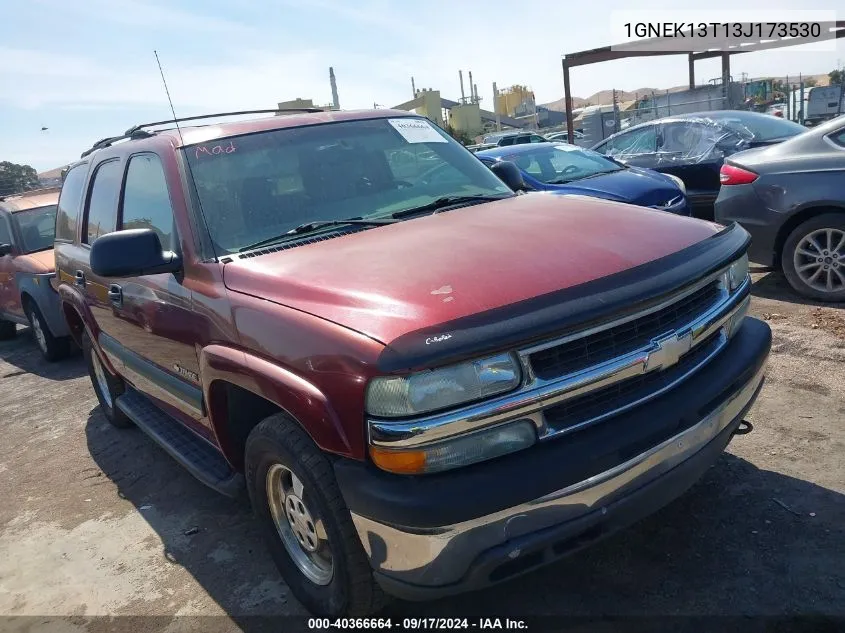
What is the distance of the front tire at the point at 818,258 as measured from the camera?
5391mm

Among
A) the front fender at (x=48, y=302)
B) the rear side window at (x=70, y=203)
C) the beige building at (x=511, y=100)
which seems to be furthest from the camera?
the beige building at (x=511, y=100)

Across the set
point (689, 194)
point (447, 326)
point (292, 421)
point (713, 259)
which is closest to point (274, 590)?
point (292, 421)

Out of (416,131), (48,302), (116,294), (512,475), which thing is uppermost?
(416,131)

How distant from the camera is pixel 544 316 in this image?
6.80 feet

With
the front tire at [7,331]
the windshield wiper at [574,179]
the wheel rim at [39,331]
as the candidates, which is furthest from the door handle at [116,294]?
the front tire at [7,331]

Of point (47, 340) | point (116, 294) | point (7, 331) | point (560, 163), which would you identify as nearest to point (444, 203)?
point (116, 294)

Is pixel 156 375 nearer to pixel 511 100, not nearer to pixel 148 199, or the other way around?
pixel 148 199

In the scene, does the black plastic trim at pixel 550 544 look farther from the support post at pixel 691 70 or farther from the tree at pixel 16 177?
the tree at pixel 16 177

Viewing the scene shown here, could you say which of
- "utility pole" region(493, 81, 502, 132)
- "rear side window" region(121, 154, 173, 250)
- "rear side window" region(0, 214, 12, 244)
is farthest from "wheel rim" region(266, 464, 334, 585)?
"utility pole" region(493, 81, 502, 132)

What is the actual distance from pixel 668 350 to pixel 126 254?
7.10 feet

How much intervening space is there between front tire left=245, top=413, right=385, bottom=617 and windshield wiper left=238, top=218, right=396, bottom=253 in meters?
0.80

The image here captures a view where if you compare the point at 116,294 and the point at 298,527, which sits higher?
the point at 116,294

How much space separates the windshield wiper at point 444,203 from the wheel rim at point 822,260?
10.8 ft

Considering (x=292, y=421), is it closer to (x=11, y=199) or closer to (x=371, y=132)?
(x=371, y=132)
